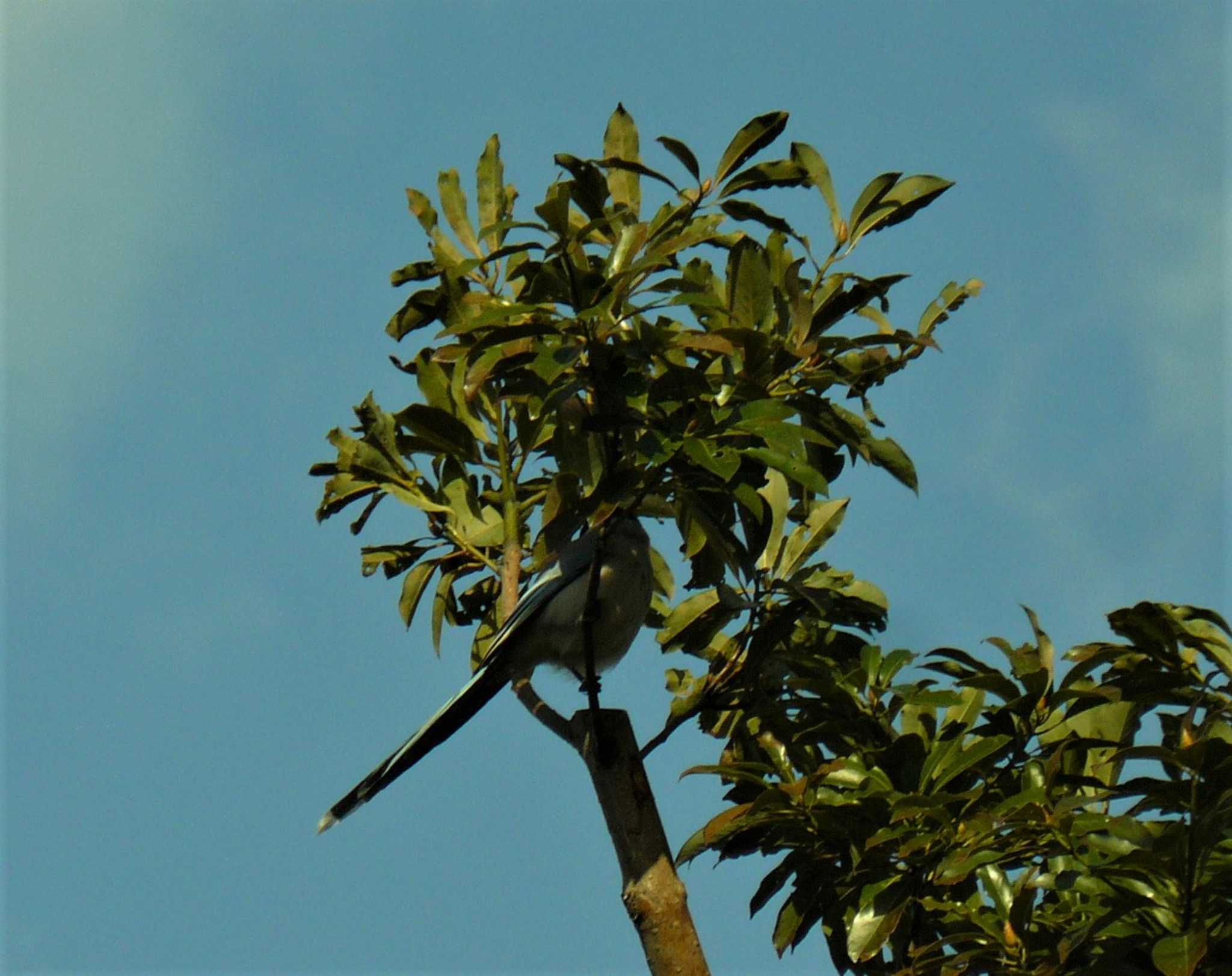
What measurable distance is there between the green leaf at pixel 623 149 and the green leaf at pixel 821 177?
49 cm

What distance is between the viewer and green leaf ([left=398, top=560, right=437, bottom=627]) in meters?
4.45

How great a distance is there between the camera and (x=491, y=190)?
4551 millimetres

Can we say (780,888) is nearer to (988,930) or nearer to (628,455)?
(988,930)

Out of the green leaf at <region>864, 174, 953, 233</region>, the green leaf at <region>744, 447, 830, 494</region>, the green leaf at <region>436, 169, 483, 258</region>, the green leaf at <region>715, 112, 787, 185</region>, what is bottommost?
the green leaf at <region>744, 447, 830, 494</region>

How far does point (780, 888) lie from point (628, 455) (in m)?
1.28

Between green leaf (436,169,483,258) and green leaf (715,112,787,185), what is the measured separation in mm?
1052

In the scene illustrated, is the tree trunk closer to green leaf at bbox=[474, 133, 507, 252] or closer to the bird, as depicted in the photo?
the bird

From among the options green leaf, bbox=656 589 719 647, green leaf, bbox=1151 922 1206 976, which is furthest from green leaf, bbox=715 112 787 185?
green leaf, bbox=1151 922 1206 976

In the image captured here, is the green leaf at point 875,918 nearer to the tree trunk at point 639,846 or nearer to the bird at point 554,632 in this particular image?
the tree trunk at point 639,846

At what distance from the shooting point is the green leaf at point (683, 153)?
3.68 meters

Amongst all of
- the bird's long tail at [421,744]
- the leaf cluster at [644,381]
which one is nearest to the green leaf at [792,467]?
the leaf cluster at [644,381]

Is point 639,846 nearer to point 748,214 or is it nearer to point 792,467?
point 792,467

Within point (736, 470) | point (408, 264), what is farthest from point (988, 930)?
point (408, 264)

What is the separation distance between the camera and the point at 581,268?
137 inches
